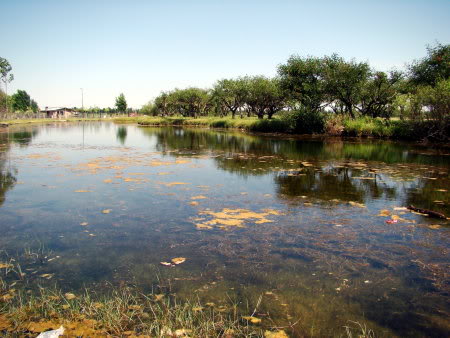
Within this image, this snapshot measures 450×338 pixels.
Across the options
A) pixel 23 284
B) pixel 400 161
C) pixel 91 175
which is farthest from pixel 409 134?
pixel 23 284

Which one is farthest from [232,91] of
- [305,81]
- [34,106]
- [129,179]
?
[34,106]

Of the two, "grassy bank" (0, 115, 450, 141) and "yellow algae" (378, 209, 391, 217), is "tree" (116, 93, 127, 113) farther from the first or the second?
"yellow algae" (378, 209, 391, 217)

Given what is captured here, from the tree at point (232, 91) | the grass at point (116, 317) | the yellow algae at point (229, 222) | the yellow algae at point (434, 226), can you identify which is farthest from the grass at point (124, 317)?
the tree at point (232, 91)

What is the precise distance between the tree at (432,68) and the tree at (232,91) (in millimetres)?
27341

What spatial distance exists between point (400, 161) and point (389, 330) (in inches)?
648

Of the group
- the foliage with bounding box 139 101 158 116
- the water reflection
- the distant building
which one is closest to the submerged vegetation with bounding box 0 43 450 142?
the water reflection

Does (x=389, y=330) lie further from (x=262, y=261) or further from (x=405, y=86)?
(x=405, y=86)

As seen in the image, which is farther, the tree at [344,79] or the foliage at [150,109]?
the foliage at [150,109]

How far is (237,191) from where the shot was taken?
11.0m

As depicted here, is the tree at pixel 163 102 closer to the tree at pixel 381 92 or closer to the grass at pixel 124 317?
the tree at pixel 381 92

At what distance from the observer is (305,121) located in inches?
1506

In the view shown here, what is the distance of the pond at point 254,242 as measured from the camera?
4562 mm

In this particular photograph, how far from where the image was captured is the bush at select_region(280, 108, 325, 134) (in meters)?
37.8

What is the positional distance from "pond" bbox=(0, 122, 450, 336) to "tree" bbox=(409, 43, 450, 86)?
26.2 m
